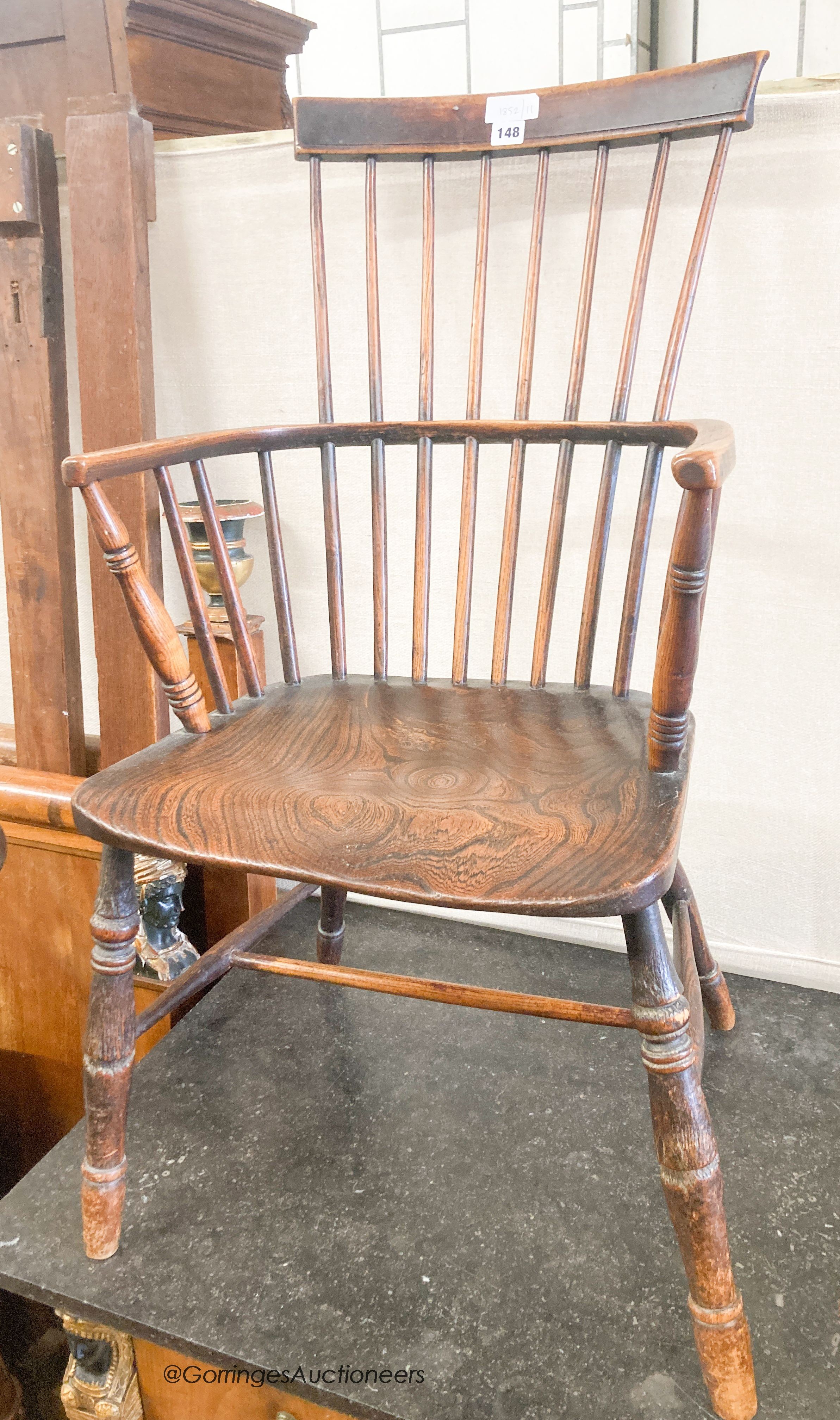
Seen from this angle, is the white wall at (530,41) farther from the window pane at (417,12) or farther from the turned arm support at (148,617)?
the turned arm support at (148,617)

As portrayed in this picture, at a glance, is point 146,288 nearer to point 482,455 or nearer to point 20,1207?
point 482,455

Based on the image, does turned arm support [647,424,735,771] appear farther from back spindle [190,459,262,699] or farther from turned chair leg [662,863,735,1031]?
back spindle [190,459,262,699]

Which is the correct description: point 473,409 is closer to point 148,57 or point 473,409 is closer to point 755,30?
point 148,57

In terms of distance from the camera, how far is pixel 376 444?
105 cm

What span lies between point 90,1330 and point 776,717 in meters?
1.00

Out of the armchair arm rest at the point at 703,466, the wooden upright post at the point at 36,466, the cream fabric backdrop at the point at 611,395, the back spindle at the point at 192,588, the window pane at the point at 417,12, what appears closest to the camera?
the armchair arm rest at the point at 703,466

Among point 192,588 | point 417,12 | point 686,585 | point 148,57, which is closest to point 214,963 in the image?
point 192,588

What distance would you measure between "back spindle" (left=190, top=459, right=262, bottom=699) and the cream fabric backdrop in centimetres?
38

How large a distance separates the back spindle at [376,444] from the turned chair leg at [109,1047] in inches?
15.5

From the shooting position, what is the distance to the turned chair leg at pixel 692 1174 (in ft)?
2.21

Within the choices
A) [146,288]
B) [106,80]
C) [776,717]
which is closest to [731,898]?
[776,717]

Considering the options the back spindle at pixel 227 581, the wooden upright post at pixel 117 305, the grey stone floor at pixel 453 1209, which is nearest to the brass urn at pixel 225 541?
the wooden upright post at pixel 117 305

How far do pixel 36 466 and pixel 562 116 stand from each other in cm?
78

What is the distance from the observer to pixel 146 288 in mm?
1211
